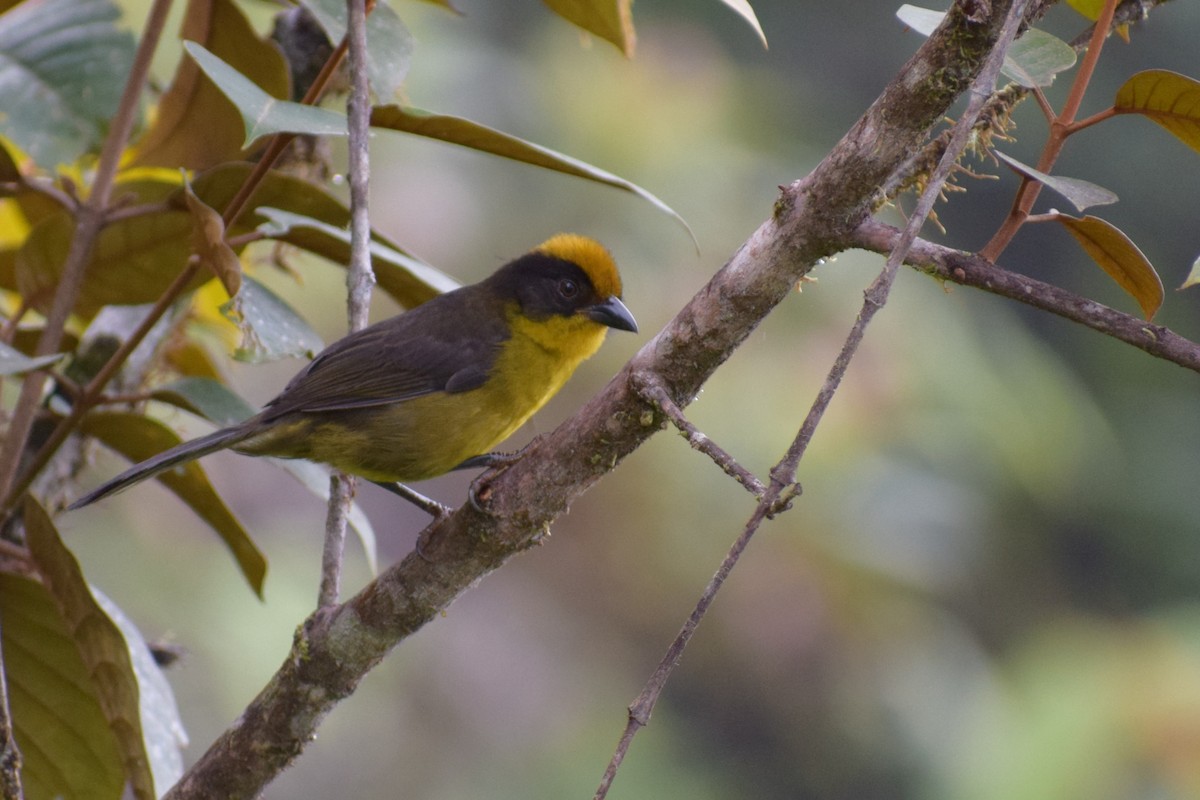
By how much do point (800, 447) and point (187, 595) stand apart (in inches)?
227

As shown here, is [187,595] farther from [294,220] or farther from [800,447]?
[800,447]

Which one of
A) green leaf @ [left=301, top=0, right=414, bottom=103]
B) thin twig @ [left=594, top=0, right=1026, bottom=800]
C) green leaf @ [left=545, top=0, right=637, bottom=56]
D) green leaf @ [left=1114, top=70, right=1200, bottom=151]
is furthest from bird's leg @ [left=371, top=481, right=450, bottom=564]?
green leaf @ [left=1114, top=70, right=1200, bottom=151]

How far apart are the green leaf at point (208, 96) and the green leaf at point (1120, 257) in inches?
67.8

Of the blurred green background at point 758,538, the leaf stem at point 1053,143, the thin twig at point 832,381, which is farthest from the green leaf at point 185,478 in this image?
the blurred green background at point 758,538

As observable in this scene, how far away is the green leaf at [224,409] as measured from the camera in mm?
2361

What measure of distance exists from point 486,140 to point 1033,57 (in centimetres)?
101

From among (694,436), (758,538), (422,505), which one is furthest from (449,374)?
(758,538)

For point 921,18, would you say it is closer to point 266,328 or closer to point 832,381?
point 832,381

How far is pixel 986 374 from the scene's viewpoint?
6484 mm

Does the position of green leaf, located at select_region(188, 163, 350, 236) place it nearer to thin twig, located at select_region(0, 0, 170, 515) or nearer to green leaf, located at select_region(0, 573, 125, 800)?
thin twig, located at select_region(0, 0, 170, 515)

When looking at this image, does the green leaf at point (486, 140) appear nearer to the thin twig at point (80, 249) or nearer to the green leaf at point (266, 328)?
the green leaf at point (266, 328)

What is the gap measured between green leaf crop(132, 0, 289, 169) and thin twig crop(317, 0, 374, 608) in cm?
53

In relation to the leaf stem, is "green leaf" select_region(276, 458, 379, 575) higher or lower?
lower

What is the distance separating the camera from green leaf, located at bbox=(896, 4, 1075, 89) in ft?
4.91
